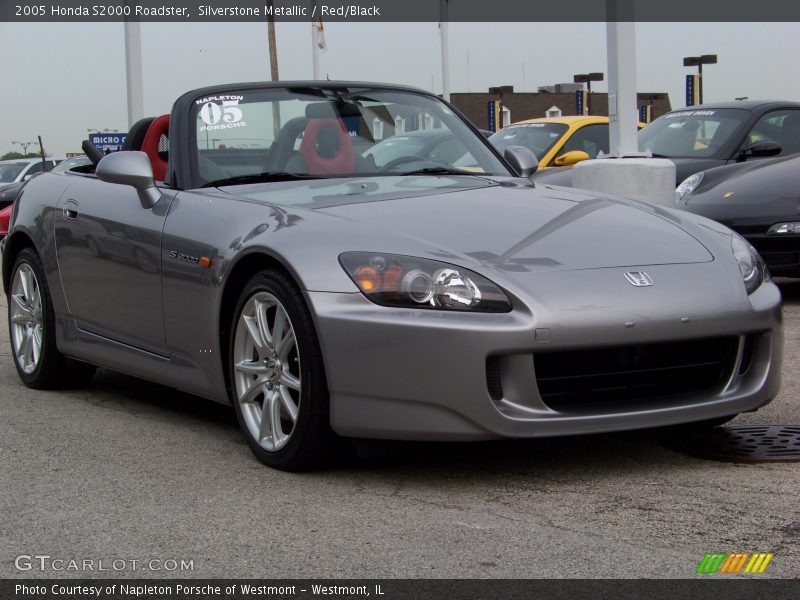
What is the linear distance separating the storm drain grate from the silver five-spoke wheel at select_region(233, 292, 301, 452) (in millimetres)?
1361

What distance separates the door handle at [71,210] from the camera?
5634 mm

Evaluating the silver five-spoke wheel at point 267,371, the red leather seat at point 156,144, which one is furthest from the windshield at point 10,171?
the silver five-spoke wheel at point 267,371

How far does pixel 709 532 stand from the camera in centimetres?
337

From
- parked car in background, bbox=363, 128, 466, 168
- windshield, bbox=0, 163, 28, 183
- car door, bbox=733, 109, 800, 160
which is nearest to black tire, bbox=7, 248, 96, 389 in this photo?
parked car in background, bbox=363, 128, 466, 168

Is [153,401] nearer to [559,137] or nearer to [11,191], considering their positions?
[559,137]

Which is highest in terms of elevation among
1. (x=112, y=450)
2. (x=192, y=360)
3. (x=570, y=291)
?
(x=570, y=291)

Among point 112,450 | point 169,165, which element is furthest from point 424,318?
point 169,165

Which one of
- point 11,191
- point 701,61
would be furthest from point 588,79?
point 11,191

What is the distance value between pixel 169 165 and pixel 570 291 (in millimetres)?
2067

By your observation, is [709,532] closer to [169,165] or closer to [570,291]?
[570,291]

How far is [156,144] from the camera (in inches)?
236

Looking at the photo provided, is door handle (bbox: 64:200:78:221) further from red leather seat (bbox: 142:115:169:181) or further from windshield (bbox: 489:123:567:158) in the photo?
windshield (bbox: 489:123:567:158)

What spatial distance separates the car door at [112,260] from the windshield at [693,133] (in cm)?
663

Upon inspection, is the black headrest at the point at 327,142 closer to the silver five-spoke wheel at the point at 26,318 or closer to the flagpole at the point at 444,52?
the silver five-spoke wheel at the point at 26,318
